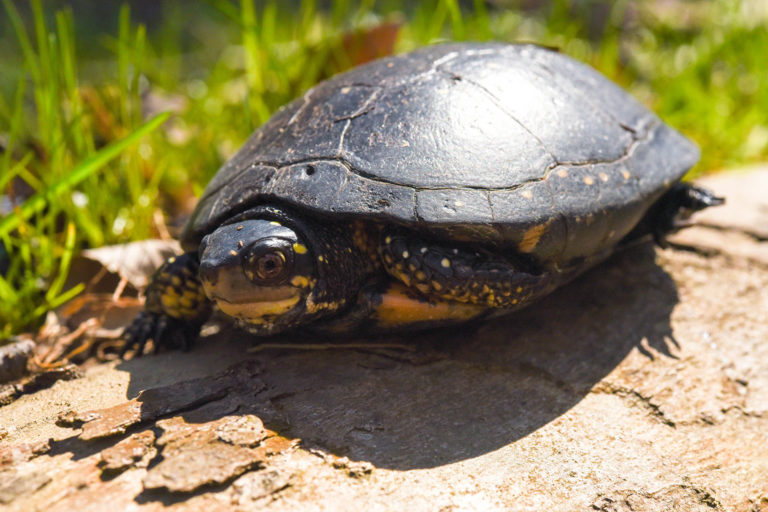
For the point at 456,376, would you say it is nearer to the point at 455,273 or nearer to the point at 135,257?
the point at 455,273

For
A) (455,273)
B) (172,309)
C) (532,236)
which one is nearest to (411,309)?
(455,273)

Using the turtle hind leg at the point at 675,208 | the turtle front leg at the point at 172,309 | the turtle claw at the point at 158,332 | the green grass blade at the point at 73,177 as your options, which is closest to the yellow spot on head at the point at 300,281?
the turtle front leg at the point at 172,309

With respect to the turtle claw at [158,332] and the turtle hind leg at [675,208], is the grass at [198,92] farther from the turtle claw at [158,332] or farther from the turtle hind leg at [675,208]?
the turtle hind leg at [675,208]

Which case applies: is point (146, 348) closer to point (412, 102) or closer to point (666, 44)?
point (412, 102)

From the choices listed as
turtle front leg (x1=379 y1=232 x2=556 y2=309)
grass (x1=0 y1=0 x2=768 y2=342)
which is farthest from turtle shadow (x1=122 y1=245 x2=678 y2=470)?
grass (x1=0 y1=0 x2=768 y2=342)

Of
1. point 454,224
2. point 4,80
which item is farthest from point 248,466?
point 4,80
